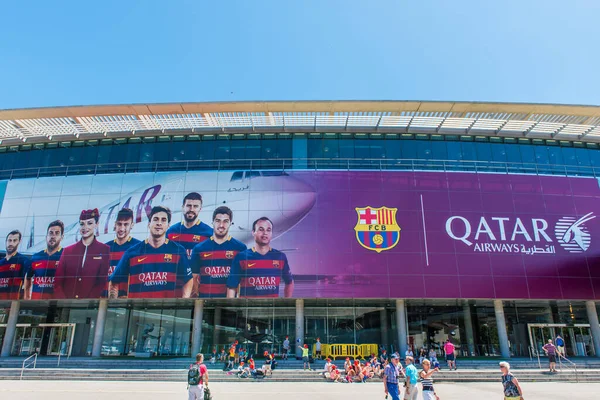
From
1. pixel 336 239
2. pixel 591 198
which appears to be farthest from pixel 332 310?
pixel 591 198

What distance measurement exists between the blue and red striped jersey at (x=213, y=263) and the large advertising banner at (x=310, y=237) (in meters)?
0.06

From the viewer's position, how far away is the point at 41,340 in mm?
26188

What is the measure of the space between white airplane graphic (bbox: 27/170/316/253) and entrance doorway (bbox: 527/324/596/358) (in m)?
16.3

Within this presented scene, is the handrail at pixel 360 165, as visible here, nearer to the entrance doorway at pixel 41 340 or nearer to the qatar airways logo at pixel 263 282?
the qatar airways logo at pixel 263 282

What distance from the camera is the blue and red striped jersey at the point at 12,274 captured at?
2436 centimetres

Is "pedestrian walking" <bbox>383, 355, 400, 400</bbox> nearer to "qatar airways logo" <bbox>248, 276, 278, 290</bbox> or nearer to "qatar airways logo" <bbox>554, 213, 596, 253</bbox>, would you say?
"qatar airways logo" <bbox>248, 276, 278, 290</bbox>

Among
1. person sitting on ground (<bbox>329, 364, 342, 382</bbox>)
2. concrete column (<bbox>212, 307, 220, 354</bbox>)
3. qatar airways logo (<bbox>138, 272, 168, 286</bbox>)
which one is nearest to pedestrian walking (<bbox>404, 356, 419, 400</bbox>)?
person sitting on ground (<bbox>329, 364, 342, 382</bbox>)

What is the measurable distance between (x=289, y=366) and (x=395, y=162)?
1407 centimetres

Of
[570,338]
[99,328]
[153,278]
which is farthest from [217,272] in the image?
[570,338]

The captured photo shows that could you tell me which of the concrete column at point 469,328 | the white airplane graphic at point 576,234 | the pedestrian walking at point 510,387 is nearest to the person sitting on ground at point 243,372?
the pedestrian walking at point 510,387

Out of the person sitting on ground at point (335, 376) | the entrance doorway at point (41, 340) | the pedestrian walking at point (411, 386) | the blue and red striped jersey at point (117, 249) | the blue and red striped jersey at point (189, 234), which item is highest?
the blue and red striped jersey at point (189, 234)

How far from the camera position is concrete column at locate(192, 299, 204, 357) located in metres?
23.6

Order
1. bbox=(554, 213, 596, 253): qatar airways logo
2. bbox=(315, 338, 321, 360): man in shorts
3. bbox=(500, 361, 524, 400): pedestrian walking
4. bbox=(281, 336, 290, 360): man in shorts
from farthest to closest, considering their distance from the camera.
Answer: bbox=(554, 213, 596, 253): qatar airways logo → bbox=(281, 336, 290, 360): man in shorts → bbox=(315, 338, 321, 360): man in shorts → bbox=(500, 361, 524, 400): pedestrian walking

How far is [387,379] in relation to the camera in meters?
9.98
